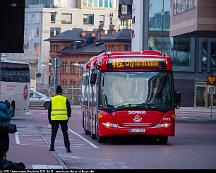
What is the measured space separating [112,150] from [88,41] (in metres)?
107

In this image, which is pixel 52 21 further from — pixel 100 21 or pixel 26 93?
pixel 26 93

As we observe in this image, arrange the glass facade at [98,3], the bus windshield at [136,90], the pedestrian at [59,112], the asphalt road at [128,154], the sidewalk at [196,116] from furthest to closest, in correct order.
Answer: the glass facade at [98,3], the sidewalk at [196,116], the bus windshield at [136,90], the pedestrian at [59,112], the asphalt road at [128,154]

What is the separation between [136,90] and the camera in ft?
86.8

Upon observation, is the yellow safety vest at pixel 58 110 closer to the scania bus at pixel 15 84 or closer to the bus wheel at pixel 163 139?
the bus wheel at pixel 163 139

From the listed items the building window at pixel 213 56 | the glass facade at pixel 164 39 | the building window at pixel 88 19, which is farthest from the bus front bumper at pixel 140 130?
the building window at pixel 88 19

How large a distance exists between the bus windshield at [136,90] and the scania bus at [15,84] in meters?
18.9

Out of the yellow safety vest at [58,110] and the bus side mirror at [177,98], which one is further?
the bus side mirror at [177,98]

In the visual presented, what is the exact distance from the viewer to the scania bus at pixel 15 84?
45.4 meters

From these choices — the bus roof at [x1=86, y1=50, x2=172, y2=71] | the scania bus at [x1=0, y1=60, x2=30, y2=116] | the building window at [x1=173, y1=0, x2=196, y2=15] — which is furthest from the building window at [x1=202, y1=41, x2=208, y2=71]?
the bus roof at [x1=86, y1=50, x2=172, y2=71]

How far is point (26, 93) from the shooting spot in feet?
156

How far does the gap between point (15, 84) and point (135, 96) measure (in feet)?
68.3

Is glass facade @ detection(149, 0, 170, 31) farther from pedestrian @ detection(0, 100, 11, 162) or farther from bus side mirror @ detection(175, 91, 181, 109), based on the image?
pedestrian @ detection(0, 100, 11, 162)

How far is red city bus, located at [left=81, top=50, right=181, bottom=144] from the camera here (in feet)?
85.7

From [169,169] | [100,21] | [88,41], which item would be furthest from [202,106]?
[169,169]
